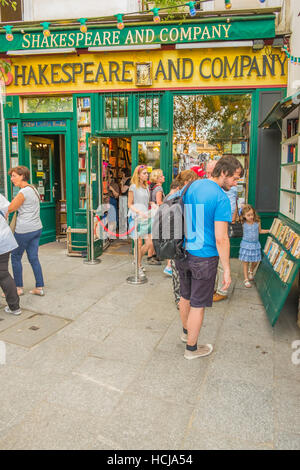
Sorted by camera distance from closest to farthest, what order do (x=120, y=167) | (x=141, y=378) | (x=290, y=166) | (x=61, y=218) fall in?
1. (x=141, y=378)
2. (x=290, y=166)
3. (x=61, y=218)
4. (x=120, y=167)

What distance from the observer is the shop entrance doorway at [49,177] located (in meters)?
9.16

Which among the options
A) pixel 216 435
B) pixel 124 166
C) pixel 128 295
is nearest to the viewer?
pixel 216 435

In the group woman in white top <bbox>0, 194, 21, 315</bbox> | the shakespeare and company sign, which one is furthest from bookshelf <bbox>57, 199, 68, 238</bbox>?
woman in white top <bbox>0, 194, 21, 315</bbox>

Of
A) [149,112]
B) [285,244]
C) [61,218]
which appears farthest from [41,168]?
[285,244]

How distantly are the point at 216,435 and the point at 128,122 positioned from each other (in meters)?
6.75

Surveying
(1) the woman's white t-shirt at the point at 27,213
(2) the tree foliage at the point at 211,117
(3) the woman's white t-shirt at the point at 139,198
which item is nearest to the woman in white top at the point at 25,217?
(1) the woman's white t-shirt at the point at 27,213

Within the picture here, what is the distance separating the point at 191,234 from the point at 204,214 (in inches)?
9.4

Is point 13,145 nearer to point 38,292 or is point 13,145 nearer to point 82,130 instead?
point 82,130

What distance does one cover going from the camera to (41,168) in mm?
9461

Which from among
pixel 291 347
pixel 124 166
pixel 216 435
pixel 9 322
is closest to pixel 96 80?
pixel 124 166

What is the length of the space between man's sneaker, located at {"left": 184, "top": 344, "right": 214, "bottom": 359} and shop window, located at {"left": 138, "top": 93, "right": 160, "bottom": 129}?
544cm

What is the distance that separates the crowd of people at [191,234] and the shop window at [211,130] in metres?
1.64
